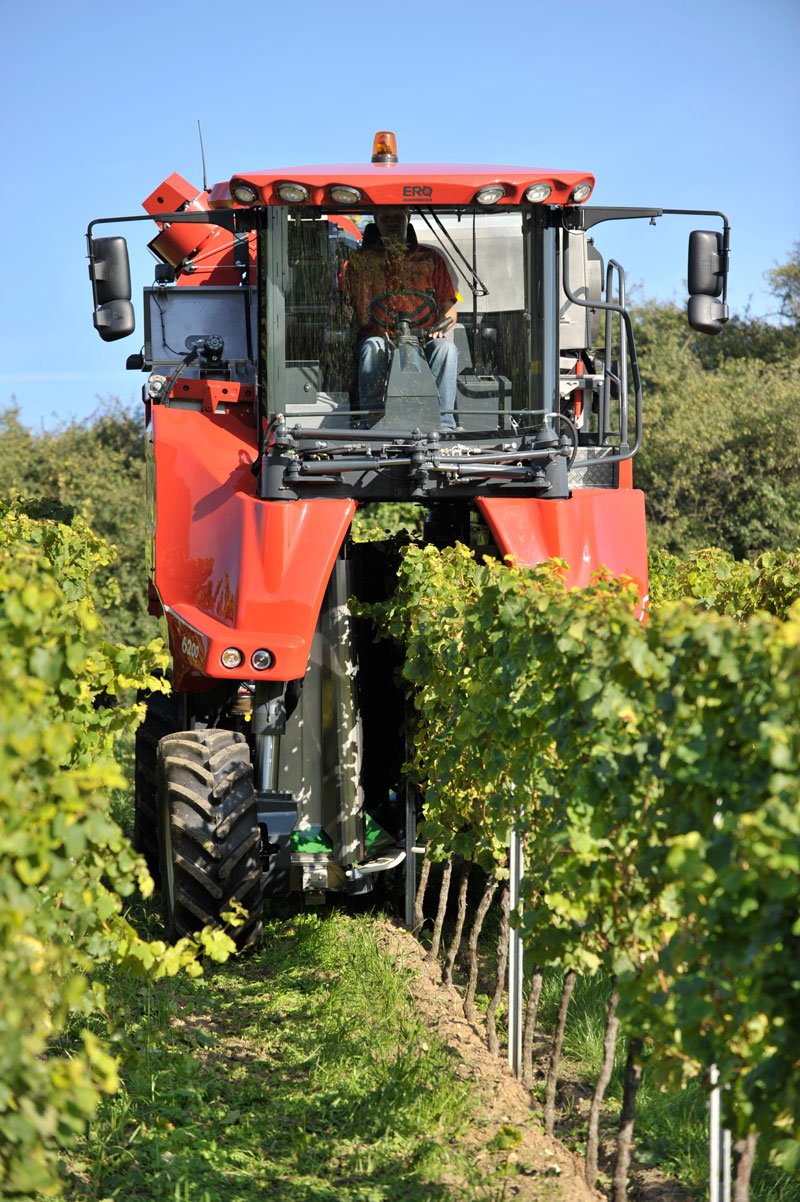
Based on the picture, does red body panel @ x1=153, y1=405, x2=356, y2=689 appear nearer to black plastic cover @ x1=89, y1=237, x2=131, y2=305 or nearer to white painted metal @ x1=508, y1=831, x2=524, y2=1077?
black plastic cover @ x1=89, y1=237, x2=131, y2=305

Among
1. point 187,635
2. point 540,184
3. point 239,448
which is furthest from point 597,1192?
point 540,184

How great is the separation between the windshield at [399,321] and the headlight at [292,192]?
14 cm

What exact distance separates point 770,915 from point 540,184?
426 centimetres

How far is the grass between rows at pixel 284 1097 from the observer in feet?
13.8

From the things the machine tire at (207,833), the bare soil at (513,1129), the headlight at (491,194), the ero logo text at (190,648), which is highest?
the headlight at (491,194)

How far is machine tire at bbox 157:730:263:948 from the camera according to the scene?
5715mm

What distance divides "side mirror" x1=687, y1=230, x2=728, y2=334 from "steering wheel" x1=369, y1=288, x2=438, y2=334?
1205mm

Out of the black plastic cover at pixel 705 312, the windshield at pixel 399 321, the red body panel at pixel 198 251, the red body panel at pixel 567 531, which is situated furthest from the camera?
the red body panel at pixel 198 251

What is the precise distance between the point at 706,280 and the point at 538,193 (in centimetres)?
91

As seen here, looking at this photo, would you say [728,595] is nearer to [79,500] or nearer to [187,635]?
[187,635]

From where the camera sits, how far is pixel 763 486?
19.4 meters

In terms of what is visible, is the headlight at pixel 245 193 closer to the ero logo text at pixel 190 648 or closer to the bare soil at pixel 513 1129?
the ero logo text at pixel 190 648

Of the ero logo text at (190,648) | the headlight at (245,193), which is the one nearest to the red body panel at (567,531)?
the ero logo text at (190,648)

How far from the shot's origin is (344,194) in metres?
6.12
